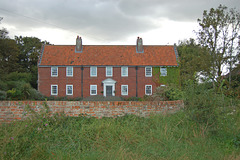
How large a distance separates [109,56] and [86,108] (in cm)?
2363

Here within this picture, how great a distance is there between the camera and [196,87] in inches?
265

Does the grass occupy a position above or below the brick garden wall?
below

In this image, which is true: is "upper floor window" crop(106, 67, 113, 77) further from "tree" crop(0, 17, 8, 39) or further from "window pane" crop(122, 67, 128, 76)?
"tree" crop(0, 17, 8, 39)

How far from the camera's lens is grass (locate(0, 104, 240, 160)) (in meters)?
5.00

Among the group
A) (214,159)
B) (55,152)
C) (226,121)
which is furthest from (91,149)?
(226,121)

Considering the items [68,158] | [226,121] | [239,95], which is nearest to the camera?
[68,158]

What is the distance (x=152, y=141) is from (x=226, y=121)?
3369 millimetres

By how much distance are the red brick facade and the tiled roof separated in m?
0.91

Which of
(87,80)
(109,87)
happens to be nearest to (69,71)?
(87,80)

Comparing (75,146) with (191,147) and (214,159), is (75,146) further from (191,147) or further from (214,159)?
(214,159)

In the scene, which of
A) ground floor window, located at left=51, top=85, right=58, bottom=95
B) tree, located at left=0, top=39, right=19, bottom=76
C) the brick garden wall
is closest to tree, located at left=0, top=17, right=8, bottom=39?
tree, located at left=0, top=39, right=19, bottom=76

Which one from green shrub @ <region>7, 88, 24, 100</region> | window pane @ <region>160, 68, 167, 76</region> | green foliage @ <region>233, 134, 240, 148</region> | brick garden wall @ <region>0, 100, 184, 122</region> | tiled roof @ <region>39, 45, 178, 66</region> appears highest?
tiled roof @ <region>39, 45, 178, 66</region>

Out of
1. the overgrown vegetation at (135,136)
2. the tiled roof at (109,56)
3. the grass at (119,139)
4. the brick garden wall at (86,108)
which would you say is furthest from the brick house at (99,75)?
the grass at (119,139)

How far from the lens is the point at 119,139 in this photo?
18.8 ft
